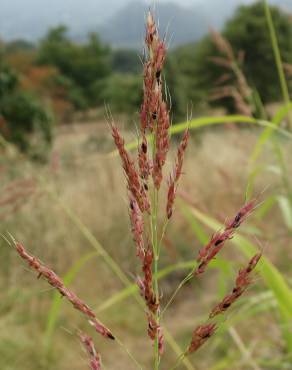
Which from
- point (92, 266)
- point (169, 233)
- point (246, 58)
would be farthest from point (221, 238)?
point (246, 58)

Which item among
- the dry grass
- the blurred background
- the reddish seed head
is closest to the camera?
the reddish seed head

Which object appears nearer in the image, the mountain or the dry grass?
the mountain

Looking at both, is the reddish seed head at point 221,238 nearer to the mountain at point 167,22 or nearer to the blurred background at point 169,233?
the blurred background at point 169,233

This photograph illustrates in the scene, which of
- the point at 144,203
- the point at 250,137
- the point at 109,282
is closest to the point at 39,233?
the point at 109,282

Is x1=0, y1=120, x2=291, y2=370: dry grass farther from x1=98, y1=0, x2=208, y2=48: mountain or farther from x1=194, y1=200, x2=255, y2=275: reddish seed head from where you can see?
x1=194, y1=200, x2=255, y2=275: reddish seed head

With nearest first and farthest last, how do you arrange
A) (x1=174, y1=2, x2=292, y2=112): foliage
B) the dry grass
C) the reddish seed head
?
1. the reddish seed head
2. the dry grass
3. (x1=174, y1=2, x2=292, y2=112): foliage

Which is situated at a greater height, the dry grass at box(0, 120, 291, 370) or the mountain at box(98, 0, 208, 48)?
the mountain at box(98, 0, 208, 48)

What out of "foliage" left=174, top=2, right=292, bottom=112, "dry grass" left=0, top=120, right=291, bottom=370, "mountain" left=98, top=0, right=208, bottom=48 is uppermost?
"foliage" left=174, top=2, right=292, bottom=112

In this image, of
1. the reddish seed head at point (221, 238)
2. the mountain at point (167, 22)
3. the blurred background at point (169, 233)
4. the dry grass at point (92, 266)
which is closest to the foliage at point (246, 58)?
the blurred background at point (169, 233)

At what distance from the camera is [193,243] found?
7312mm

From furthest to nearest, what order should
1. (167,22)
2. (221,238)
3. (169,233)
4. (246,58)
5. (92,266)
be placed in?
1. (246,58)
2. (169,233)
3. (92,266)
4. (167,22)
5. (221,238)

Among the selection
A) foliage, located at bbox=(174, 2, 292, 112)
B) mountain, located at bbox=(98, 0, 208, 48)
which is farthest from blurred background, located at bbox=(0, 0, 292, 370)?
foliage, located at bbox=(174, 2, 292, 112)

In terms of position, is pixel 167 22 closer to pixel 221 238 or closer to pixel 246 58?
pixel 221 238

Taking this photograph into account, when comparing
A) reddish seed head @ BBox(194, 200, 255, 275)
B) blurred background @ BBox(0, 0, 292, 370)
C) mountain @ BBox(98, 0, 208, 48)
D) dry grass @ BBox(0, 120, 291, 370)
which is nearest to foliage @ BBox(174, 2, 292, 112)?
blurred background @ BBox(0, 0, 292, 370)
